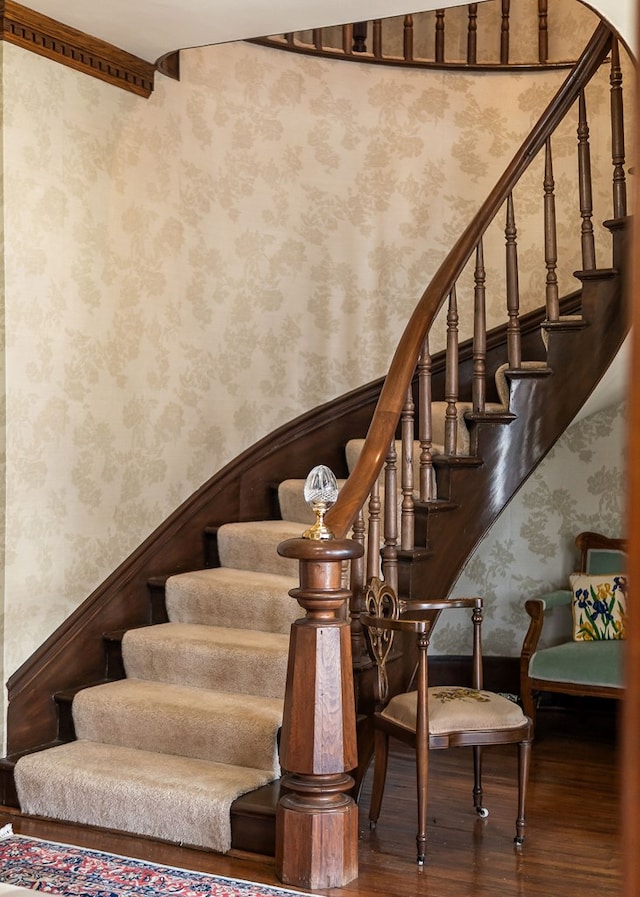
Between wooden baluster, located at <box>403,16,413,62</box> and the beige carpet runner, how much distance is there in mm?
2503

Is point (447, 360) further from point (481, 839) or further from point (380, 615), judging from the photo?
point (481, 839)

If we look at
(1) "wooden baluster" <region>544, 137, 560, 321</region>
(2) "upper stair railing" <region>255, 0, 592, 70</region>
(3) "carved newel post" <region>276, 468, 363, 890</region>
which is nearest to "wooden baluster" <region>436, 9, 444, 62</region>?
(2) "upper stair railing" <region>255, 0, 592, 70</region>

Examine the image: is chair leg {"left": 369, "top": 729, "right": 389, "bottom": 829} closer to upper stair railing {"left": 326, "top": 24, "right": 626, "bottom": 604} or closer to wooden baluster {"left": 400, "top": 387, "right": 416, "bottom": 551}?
upper stair railing {"left": 326, "top": 24, "right": 626, "bottom": 604}

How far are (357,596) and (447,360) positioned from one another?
100cm

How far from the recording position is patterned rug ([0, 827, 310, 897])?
2.83m

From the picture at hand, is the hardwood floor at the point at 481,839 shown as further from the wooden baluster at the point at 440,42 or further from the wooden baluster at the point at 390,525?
the wooden baluster at the point at 440,42

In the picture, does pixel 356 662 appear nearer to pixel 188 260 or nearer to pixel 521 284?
pixel 188 260

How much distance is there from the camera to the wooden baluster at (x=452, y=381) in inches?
152

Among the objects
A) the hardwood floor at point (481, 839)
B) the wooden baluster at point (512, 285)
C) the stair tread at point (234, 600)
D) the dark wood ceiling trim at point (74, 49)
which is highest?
the dark wood ceiling trim at point (74, 49)

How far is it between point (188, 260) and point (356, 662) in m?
1.96

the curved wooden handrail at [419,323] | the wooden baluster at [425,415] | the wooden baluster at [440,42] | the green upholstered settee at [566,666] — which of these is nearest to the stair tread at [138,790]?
the curved wooden handrail at [419,323]

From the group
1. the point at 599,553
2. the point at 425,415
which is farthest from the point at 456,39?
the point at 599,553

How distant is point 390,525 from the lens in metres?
3.63

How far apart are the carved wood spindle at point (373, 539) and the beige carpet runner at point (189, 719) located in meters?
0.46
